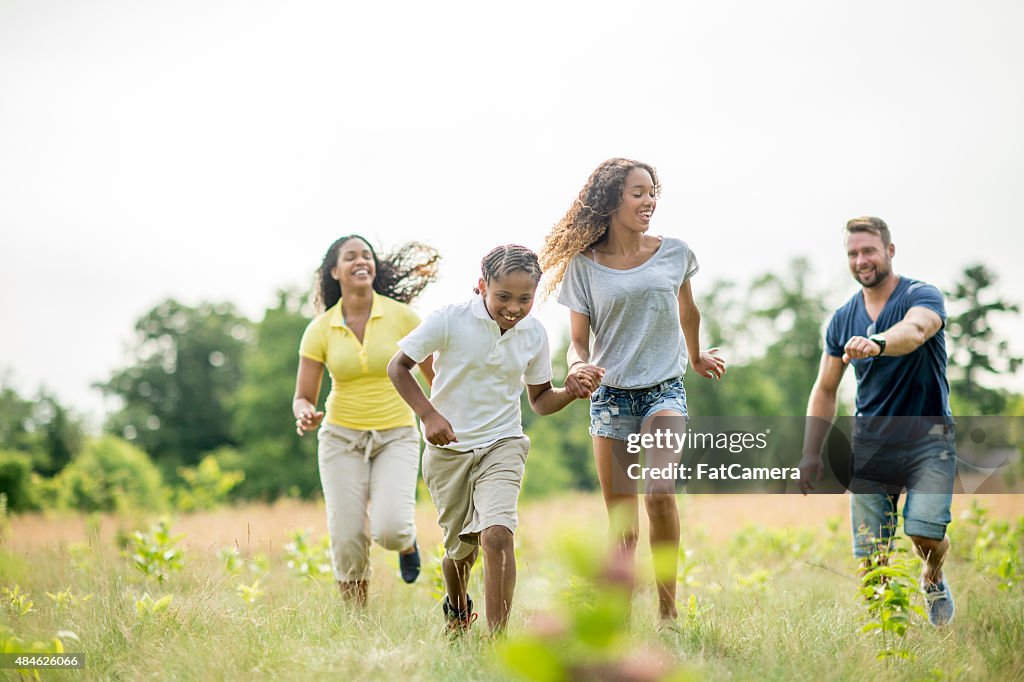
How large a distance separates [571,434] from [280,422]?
35.0 ft

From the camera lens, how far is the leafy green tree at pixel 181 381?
38.1 metres

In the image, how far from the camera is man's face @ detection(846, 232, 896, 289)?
4.85 m

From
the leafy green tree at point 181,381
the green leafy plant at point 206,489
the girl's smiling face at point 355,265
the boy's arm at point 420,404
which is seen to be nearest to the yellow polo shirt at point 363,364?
the girl's smiling face at point 355,265

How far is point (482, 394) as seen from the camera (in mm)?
4219

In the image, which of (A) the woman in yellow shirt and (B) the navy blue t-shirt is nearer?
(B) the navy blue t-shirt

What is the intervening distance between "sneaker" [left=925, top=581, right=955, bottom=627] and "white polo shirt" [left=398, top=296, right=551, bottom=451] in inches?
90.4

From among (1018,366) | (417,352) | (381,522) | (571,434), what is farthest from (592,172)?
(571,434)

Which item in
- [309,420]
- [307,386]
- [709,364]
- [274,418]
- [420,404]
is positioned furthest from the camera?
[274,418]

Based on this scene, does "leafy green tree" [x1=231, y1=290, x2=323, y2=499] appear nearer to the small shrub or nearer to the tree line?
the tree line

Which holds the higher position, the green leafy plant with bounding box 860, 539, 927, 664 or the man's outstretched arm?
the man's outstretched arm

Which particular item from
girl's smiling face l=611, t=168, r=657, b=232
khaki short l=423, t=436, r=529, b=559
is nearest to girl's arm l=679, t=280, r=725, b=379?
girl's smiling face l=611, t=168, r=657, b=232

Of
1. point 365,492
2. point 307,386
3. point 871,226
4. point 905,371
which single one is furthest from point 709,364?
point 307,386

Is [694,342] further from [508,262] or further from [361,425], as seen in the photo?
[361,425]

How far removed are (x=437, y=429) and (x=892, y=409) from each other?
8.10 feet
